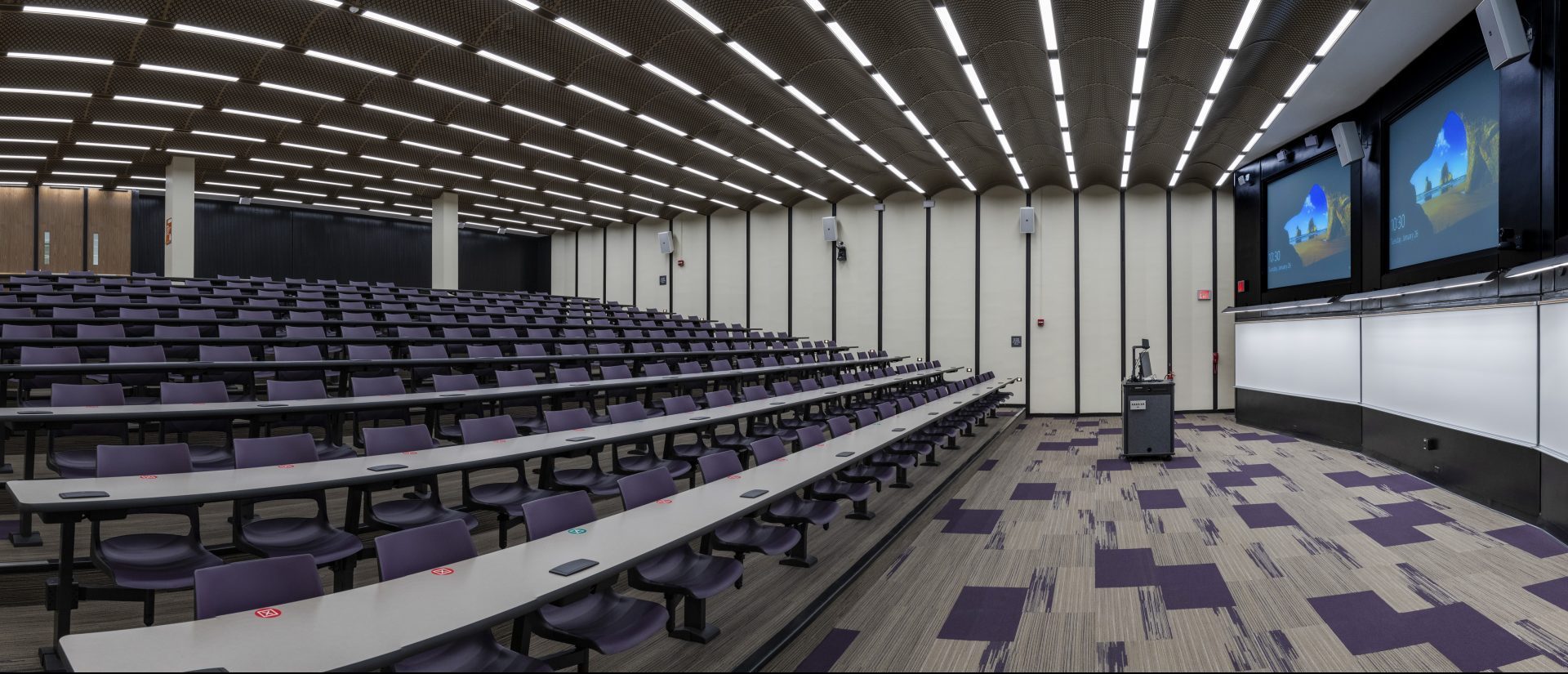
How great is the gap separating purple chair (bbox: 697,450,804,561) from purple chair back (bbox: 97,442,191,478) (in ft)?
7.88

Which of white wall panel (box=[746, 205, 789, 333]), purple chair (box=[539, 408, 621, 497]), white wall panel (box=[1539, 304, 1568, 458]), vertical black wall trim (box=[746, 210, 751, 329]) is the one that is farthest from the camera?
vertical black wall trim (box=[746, 210, 751, 329])

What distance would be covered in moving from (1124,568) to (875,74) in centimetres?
542

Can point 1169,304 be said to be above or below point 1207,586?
above

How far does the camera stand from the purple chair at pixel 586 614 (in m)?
2.40

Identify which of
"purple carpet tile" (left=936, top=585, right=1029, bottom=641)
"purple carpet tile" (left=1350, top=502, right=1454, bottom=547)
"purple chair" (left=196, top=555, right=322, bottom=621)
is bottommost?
"purple carpet tile" (left=936, top=585, right=1029, bottom=641)

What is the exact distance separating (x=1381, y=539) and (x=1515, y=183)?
320 centimetres

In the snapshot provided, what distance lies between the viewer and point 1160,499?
594 cm

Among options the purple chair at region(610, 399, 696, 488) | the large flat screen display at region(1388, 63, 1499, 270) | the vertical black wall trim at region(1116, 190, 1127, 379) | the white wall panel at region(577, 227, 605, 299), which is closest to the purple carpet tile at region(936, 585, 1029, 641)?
the purple chair at region(610, 399, 696, 488)

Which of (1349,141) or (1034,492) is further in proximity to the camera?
(1349,141)

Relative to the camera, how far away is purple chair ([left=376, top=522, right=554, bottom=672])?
6.92 ft

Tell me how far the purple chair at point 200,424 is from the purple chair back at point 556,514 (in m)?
2.37

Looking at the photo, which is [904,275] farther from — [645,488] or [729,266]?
[645,488]

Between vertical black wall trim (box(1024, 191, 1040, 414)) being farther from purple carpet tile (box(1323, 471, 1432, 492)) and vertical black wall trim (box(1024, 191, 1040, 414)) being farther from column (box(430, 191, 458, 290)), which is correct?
column (box(430, 191, 458, 290))

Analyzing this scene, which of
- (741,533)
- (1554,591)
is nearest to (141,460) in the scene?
(741,533)
